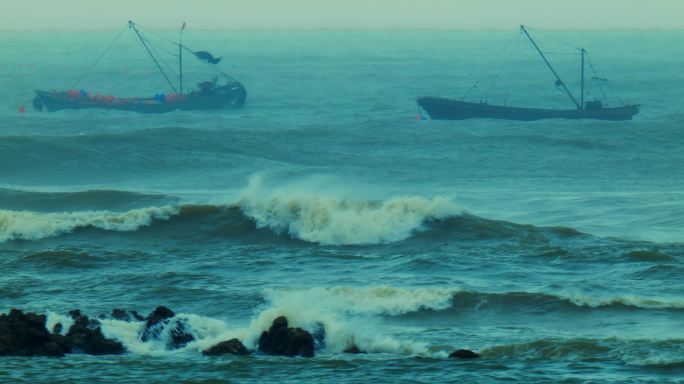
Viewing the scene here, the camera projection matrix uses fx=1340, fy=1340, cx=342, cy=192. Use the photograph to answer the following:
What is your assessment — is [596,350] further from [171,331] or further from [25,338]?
[25,338]

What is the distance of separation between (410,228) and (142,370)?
21228mm

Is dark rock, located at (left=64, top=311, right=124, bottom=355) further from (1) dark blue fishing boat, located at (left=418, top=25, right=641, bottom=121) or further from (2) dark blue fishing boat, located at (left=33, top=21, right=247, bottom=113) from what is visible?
(2) dark blue fishing boat, located at (left=33, top=21, right=247, bottom=113)

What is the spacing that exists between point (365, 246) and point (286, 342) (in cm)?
1651

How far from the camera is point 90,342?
88.2 feet

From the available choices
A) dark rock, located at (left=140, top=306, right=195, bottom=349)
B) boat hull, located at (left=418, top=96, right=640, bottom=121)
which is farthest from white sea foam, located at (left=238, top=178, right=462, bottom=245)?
boat hull, located at (left=418, top=96, right=640, bottom=121)

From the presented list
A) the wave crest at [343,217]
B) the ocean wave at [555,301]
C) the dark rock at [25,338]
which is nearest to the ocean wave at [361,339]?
the ocean wave at [555,301]

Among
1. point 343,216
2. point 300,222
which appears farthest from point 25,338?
point 343,216

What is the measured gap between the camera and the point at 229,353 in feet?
86.9

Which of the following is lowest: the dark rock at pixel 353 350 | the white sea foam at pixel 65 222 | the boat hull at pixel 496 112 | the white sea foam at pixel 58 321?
the dark rock at pixel 353 350

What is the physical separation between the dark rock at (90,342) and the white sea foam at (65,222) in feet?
60.9

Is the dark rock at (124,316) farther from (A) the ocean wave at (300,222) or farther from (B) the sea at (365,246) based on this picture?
(A) the ocean wave at (300,222)

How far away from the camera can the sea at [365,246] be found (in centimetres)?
2628

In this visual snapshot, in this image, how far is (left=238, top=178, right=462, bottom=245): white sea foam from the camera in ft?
145

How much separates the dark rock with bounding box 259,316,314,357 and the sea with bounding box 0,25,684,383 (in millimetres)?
500
